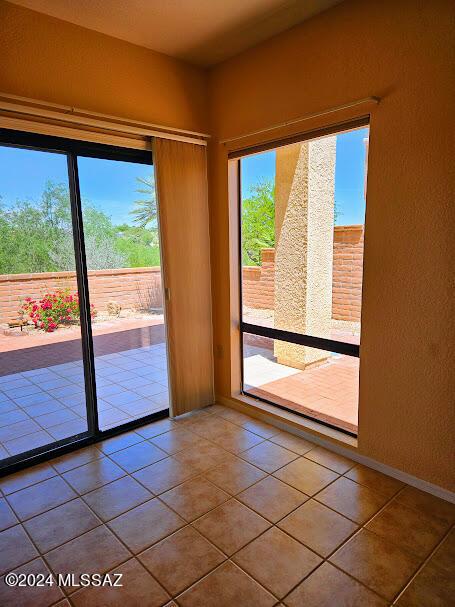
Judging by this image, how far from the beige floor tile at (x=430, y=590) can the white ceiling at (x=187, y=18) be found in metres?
2.88

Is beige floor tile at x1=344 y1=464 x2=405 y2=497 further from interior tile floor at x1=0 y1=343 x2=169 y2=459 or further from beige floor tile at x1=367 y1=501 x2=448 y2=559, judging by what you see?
interior tile floor at x1=0 y1=343 x2=169 y2=459

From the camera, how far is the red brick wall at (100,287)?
2.36 m

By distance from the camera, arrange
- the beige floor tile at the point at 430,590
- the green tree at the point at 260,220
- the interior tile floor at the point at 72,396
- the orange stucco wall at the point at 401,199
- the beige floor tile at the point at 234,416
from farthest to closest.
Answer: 1. the green tree at the point at 260,220
2. the beige floor tile at the point at 234,416
3. the interior tile floor at the point at 72,396
4. the orange stucco wall at the point at 401,199
5. the beige floor tile at the point at 430,590

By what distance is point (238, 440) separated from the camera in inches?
108

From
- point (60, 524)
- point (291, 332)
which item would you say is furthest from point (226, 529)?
point (291, 332)

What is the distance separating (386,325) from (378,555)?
1.14 m

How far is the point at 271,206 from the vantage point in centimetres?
443

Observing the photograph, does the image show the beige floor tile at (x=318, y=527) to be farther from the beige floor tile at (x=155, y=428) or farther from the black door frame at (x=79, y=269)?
the black door frame at (x=79, y=269)

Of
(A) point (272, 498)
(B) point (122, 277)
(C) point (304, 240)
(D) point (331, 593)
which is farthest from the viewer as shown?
(C) point (304, 240)

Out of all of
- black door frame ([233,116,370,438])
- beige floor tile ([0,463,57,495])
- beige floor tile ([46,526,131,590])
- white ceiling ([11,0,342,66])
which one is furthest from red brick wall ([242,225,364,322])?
beige floor tile ([46,526,131,590])

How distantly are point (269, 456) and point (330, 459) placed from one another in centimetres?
39

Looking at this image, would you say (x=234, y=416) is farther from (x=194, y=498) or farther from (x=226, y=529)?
(x=226, y=529)

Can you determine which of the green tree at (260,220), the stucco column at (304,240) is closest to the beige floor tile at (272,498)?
the stucco column at (304,240)

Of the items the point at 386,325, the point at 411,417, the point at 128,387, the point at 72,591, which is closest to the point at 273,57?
the point at 386,325
